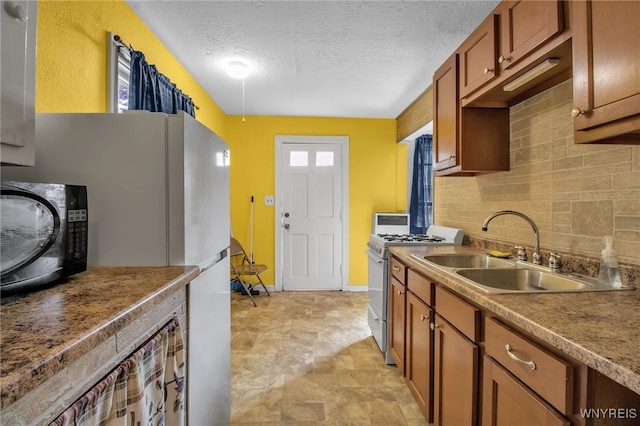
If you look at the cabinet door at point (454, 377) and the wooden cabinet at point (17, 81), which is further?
the cabinet door at point (454, 377)

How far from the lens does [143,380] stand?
2.58 feet

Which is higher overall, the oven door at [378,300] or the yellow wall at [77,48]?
the yellow wall at [77,48]

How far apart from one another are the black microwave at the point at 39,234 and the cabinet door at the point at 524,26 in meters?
1.77

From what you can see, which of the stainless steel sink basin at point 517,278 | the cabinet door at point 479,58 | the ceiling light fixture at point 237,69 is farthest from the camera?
the ceiling light fixture at point 237,69

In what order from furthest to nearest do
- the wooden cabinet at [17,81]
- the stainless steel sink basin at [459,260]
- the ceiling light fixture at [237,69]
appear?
the ceiling light fixture at [237,69] → the stainless steel sink basin at [459,260] → the wooden cabinet at [17,81]

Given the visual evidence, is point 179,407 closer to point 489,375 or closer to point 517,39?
point 489,375

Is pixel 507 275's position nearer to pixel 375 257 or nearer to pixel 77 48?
pixel 375 257

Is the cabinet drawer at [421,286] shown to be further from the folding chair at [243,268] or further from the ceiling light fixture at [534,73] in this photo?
the folding chair at [243,268]

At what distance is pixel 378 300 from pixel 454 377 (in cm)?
119

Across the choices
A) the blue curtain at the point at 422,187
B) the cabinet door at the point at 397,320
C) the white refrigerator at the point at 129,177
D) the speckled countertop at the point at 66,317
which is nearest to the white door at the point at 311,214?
the blue curtain at the point at 422,187

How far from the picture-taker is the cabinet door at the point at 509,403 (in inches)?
30.5

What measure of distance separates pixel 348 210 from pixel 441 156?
2137 mm

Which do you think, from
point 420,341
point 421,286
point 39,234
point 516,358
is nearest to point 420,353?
point 420,341

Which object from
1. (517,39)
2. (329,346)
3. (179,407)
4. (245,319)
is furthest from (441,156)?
(245,319)
